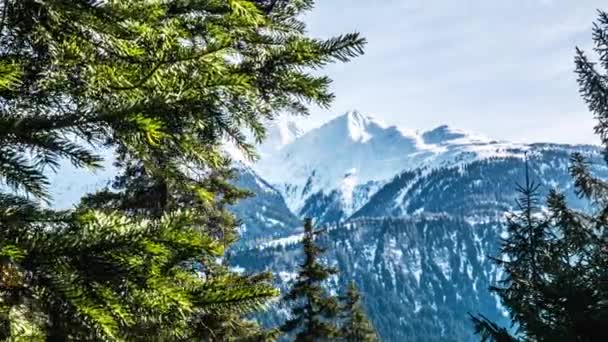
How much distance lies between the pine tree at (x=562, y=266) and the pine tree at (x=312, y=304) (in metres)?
16.6

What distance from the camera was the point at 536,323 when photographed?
7797 mm

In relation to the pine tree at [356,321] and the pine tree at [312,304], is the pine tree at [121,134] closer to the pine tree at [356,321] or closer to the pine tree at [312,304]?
the pine tree at [312,304]

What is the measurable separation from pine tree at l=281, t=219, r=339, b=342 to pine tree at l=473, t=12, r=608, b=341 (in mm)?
16638

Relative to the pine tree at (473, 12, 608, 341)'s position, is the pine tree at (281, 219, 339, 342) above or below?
above

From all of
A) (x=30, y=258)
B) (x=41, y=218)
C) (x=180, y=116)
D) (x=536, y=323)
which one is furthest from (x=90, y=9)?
(x=536, y=323)

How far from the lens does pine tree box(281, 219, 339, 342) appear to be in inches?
1171

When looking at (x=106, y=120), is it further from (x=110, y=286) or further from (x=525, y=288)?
(x=525, y=288)

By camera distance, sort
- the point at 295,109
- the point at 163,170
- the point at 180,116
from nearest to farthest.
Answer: the point at 180,116
the point at 163,170
the point at 295,109

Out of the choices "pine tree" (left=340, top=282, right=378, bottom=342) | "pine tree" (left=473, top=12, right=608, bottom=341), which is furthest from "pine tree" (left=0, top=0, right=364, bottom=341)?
"pine tree" (left=340, top=282, right=378, bottom=342)

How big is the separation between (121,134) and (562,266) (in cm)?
845

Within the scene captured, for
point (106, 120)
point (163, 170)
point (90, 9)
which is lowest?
point (106, 120)

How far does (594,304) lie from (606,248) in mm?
4419

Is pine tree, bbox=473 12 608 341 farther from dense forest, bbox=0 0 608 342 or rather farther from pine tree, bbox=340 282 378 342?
pine tree, bbox=340 282 378 342

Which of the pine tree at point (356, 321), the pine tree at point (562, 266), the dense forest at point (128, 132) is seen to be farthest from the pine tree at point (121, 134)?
the pine tree at point (356, 321)
